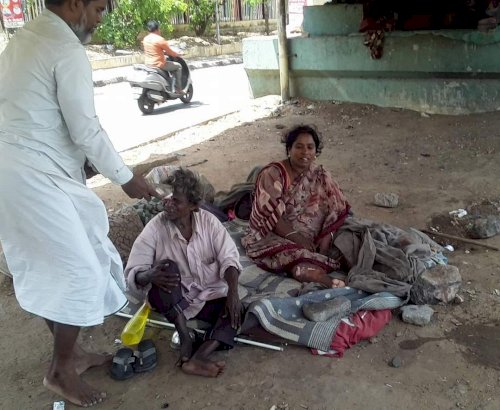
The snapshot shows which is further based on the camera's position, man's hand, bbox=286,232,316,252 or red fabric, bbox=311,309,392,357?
man's hand, bbox=286,232,316,252

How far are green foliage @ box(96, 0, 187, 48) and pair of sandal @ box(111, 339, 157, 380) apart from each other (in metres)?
14.4

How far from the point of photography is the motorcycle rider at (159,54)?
973 cm

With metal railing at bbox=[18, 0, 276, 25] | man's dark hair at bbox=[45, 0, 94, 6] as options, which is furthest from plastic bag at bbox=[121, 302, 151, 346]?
metal railing at bbox=[18, 0, 276, 25]

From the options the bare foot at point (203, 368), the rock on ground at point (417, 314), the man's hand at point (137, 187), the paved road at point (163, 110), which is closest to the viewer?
the man's hand at point (137, 187)

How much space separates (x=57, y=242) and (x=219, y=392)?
1.00m

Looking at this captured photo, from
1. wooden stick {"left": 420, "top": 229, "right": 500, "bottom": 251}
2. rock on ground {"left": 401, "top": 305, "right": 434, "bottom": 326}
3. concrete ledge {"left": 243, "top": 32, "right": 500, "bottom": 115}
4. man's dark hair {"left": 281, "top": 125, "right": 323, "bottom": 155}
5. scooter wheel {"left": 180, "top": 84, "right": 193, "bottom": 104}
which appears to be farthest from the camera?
scooter wheel {"left": 180, "top": 84, "right": 193, "bottom": 104}

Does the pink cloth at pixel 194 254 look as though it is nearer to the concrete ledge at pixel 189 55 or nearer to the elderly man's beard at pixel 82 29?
the elderly man's beard at pixel 82 29

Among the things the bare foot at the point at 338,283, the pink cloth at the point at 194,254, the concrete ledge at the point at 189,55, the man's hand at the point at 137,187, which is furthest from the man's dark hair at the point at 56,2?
the concrete ledge at the point at 189,55

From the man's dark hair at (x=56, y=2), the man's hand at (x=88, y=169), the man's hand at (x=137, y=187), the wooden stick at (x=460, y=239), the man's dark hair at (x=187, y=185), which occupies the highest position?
the man's dark hair at (x=56, y=2)

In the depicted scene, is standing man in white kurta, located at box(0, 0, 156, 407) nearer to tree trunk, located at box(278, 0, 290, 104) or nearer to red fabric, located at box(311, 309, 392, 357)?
red fabric, located at box(311, 309, 392, 357)

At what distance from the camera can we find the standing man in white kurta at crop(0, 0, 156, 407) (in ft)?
6.90

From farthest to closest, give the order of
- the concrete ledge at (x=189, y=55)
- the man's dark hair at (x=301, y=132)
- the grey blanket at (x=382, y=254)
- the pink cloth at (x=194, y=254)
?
the concrete ledge at (x=189, y=55)
the man's dark hair at (x=301, y=132)
the grey blanket at (x=382, y=254)
the pink cloth at (x=194, y=254)

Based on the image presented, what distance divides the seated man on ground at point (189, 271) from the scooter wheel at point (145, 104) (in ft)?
22.8

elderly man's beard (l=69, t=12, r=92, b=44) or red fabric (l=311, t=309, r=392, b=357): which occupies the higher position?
elderly man's beard (l=69, t=12, r=92, b=44)
